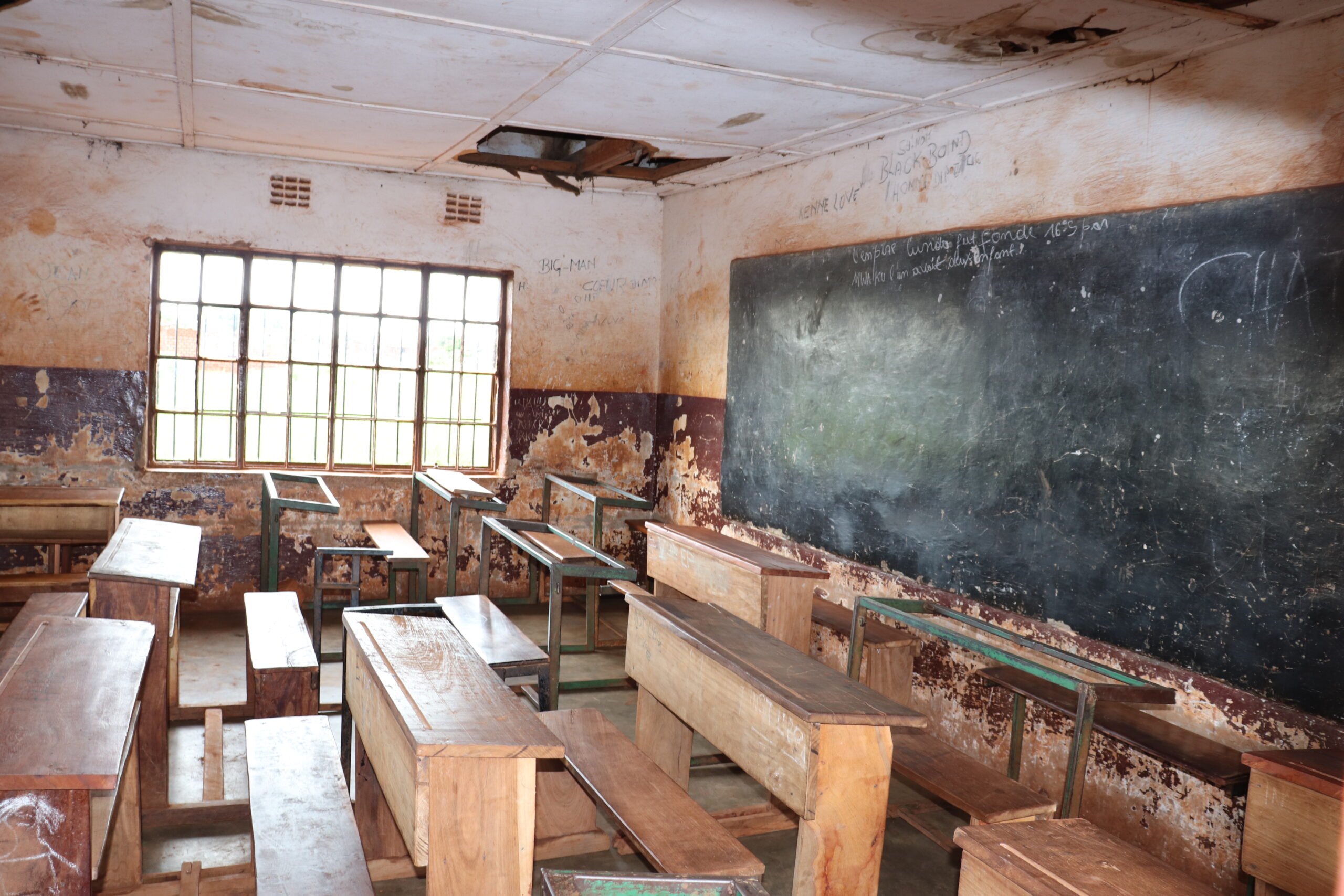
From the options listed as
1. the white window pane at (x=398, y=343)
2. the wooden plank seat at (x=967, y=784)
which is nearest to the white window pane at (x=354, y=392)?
the white window pane at (x=398, y=343)

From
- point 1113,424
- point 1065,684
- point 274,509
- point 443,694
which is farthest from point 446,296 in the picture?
point 1065,684

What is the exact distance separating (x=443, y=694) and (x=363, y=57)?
8.50ft

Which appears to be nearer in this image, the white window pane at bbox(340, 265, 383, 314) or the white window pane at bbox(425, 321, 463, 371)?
the white window pane at bbox(340, 265, 383, 314)

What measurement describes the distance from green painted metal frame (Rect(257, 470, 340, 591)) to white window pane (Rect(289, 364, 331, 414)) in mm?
486

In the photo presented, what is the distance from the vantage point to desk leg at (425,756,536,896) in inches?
79.7

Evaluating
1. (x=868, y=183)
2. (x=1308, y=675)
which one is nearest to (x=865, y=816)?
(x=1308, y=675)

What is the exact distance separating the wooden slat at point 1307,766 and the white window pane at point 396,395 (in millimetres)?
5281

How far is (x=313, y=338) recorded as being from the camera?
20.6 feet

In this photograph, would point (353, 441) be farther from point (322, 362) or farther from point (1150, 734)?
point (1150, 734)

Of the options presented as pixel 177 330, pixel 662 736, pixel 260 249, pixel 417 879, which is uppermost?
pixel 260 249

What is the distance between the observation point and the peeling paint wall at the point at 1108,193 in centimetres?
293

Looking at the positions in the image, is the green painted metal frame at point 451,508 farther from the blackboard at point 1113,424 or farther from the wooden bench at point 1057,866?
the wooden bench at point 1057,866

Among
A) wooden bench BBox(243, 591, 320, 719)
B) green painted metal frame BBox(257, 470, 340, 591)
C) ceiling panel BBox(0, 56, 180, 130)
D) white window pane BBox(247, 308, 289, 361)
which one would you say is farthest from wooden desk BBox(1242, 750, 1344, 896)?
white window pane BBox(247, 308, 289, 361)

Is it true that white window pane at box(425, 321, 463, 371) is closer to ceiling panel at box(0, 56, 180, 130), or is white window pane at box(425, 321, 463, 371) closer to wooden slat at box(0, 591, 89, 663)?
ceiling panel at box(0, 56, 180, 130)
